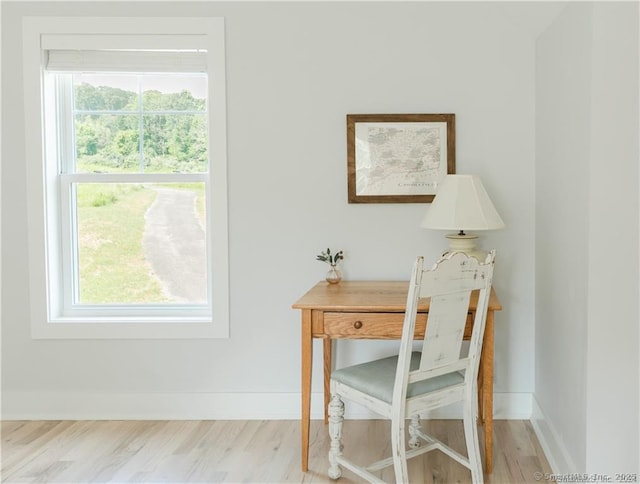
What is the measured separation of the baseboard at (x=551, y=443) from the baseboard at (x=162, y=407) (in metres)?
0.39

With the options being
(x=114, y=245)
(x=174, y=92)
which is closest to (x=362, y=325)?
(x=114, y=245)

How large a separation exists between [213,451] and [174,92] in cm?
190

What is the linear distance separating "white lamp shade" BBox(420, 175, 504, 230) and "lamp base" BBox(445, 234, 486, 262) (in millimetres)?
182

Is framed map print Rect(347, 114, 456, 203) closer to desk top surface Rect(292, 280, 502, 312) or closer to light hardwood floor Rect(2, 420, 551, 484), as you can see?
desk top surface Rect(292, 280, 502, 312)

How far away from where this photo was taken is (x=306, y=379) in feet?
7.94

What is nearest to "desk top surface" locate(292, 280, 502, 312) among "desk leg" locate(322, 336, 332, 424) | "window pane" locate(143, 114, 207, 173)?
"desk leg" locate(322, 336, 332, 424)

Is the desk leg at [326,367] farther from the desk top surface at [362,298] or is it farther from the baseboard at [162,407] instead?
the desk top surface at [362,298]

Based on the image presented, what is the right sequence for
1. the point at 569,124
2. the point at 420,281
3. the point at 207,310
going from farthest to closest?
the point at 207,310 < the point at 569,124 < the point at 420,281

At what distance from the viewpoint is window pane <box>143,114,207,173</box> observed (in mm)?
3107

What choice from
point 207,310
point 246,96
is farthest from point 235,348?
point 246,96

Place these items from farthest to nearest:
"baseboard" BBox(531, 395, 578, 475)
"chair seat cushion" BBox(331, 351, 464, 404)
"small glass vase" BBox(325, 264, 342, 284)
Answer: "small glass vase" BBox(325, 264, 342, 284) → "baseboard" BBox(531, 395, 578, 475) → "chair seat cushion" BBox(331, 351, 464, 404)

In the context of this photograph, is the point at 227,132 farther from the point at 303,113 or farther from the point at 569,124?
the point at 569,124

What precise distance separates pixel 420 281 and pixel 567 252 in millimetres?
753

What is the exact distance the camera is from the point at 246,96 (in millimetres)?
2963
